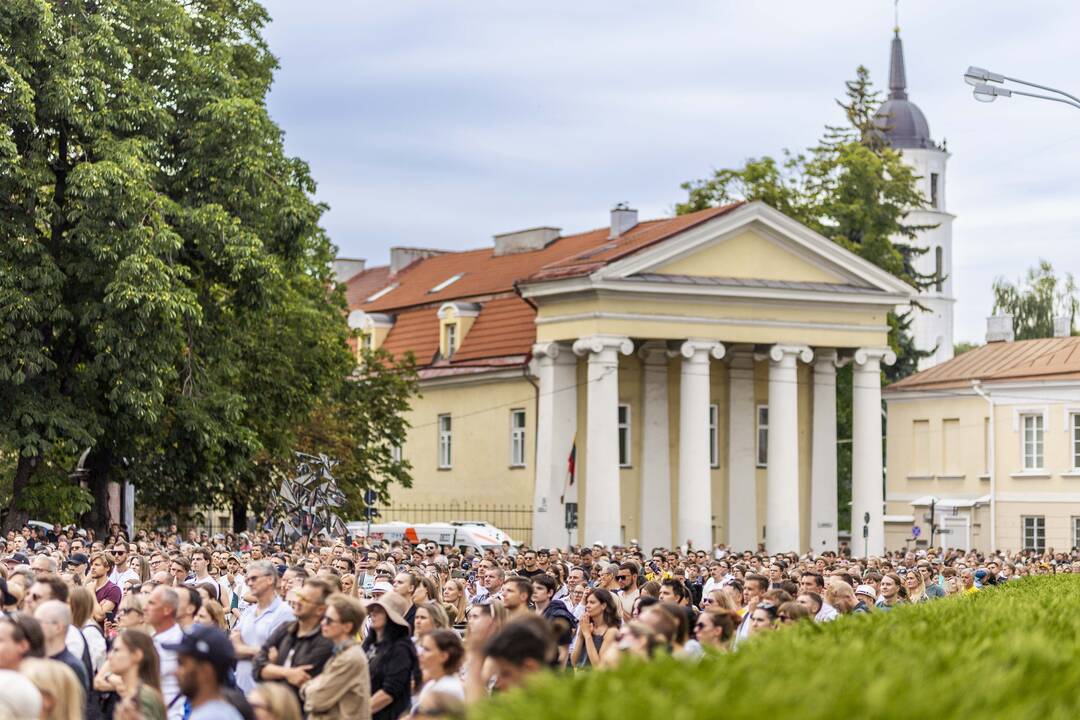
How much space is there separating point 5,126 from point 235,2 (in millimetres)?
8772

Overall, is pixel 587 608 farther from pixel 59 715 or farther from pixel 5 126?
pixel 5 126

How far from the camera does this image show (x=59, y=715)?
966 cm

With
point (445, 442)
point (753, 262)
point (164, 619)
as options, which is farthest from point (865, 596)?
point (445, 442)

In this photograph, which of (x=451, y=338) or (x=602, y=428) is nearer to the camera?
(x=602, y=428)

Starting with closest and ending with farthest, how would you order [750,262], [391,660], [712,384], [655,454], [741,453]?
[391,660], [750,262], [655,454], [712,384], [741,453]

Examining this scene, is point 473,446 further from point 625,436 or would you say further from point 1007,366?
point 1007,366

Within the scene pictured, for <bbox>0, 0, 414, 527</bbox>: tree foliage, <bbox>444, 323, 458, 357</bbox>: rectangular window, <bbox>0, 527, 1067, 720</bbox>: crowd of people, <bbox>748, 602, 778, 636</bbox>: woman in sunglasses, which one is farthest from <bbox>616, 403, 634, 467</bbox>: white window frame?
<bbox>748, 602, 778, 636</bbox>: woman in sunglasses

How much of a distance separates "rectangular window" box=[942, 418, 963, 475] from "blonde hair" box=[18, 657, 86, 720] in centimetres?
5865

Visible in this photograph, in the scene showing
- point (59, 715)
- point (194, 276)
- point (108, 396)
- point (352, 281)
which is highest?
point (352, 281)

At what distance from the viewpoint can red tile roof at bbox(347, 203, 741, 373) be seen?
59031 millimetres

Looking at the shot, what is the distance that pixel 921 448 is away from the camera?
67.8 metres

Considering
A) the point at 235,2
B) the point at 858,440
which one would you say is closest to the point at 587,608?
the point at 235,2

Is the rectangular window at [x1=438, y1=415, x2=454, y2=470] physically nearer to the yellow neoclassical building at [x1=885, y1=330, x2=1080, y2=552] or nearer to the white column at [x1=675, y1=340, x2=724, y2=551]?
the white column at [x1=675, y1=340, x2=724, y2=551]

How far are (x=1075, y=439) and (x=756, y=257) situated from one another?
12.7 meters
